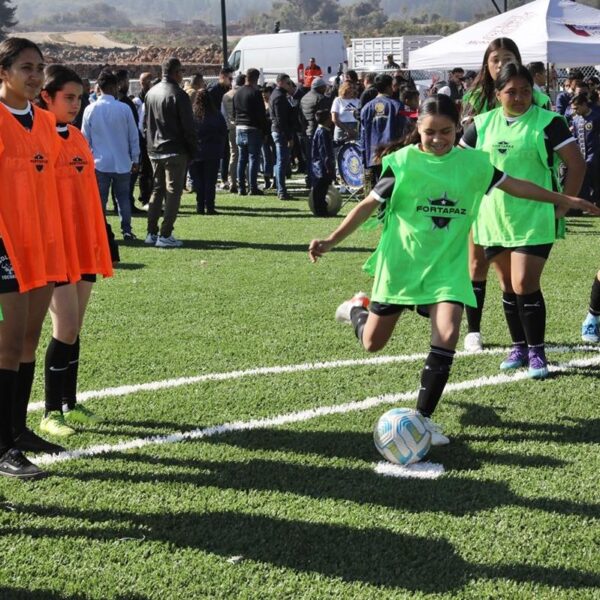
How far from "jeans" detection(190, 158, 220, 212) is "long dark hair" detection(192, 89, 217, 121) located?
2.28 feet

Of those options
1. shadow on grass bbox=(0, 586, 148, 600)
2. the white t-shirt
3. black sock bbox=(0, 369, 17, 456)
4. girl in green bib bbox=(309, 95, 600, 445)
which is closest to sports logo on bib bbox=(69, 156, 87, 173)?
black sock bbox=(0, 369, 17, 456)

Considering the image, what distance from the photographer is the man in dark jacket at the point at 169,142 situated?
12492 mm

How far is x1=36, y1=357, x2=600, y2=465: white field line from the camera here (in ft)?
17.2

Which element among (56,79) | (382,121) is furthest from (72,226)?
(382,121)

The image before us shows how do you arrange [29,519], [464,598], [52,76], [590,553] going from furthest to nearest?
1. [52,76]
2. [29,519]
3. [590,553]
4. [464,598]

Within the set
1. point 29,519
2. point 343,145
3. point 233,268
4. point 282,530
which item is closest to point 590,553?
point 282,530

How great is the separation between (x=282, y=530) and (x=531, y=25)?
50.7ft

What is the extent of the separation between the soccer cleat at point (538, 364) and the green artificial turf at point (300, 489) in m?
0.09

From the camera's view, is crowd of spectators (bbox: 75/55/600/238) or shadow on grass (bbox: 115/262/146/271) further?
crowd of spectators (bbox: 75/55/600/238)

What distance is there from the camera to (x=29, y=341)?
198 inches

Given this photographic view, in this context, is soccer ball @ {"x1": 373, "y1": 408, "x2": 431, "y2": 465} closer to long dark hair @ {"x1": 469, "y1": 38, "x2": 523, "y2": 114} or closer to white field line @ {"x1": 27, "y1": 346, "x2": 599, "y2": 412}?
white field line @ {"x1": 27, "y1": 346, "x2": 599, "y2": 412}

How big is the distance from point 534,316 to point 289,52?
105 feet

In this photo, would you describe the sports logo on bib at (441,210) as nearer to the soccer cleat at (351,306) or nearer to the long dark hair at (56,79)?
the soccer cleat at (351,306)

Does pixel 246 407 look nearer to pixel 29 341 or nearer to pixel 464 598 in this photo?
pixel 29 341
